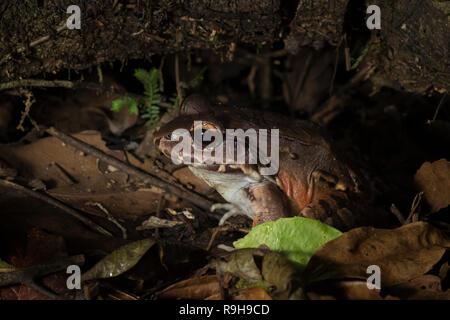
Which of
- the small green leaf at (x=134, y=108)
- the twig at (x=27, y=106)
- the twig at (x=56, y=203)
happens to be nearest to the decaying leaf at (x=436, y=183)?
the twig at (x=56, y=203)

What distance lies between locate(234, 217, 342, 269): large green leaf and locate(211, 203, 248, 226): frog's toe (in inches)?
38.1

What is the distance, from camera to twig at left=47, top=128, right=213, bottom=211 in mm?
3820

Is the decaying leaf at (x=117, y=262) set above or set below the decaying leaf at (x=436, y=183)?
below

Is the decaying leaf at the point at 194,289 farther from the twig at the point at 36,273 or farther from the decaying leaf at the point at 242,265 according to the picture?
the twig at the point at 36,273

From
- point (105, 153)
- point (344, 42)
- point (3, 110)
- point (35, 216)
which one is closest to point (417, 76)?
point (344, 42)

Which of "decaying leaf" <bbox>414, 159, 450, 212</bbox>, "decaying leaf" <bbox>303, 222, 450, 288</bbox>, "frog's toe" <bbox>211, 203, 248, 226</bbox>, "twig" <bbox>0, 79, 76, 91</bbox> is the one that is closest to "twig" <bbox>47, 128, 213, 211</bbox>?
"frog's toe" <bbox>211, 203, 248, 226</bbox>

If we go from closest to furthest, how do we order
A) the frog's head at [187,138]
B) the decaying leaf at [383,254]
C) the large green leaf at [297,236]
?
1. the decaying leaf at [383,254]
2. the large green leaf at [297,236]
3. the frog's head at [187,138]

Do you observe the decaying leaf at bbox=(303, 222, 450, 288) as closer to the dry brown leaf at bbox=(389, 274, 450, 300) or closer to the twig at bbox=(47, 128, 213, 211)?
the dry brown leaf at bbox=(389, 274, 450, 300)

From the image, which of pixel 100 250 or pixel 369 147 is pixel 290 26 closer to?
pixel 369 147

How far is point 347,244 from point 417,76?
7.62 feet

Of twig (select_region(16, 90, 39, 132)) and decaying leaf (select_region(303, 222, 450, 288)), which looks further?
twig (select_region(16, 90, 39, 132))

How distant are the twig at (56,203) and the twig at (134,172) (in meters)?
0.67

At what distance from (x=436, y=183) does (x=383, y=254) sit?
1.35 m

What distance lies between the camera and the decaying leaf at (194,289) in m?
2.59
